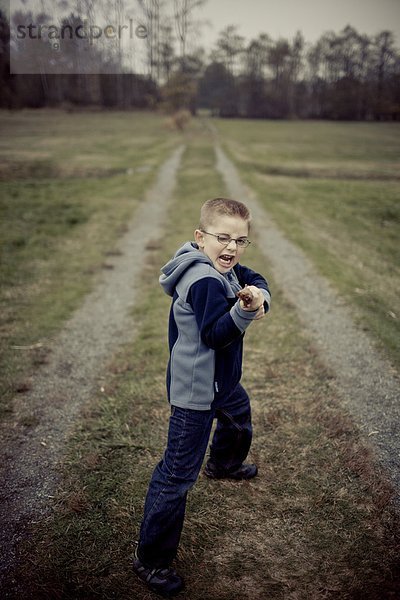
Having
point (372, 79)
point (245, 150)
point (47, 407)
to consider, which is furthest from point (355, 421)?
point (372, 79)

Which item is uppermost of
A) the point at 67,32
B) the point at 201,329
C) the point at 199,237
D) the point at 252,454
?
the point at 67,32

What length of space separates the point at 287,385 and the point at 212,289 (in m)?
2.79

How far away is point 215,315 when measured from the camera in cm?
198

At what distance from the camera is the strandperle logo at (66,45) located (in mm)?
35031

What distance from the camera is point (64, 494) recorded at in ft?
9.97

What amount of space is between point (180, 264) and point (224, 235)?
0.31 meters

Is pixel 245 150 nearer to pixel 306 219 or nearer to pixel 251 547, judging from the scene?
pixel 306 219

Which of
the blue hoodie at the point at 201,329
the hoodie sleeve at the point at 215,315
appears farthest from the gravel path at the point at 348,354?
the hoodie sleeve at the point at 215,315

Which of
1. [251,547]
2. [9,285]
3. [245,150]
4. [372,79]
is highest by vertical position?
[372,79]

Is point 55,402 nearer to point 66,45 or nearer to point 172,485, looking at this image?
point 172,485

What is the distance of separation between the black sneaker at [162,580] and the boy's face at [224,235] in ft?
6.08

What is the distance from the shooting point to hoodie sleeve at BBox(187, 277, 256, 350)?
1921 mm

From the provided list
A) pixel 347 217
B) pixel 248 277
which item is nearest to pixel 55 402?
pixel 248 277

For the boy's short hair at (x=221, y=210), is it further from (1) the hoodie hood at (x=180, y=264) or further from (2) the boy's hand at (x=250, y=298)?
(2) the boy's hand at (x=250, y=298)
